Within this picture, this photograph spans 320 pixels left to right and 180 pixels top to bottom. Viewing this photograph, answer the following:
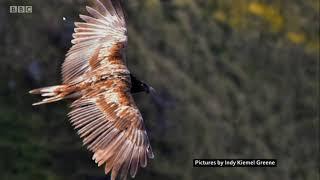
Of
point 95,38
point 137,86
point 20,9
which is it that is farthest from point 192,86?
point 137,86

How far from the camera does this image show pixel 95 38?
577 centimetres

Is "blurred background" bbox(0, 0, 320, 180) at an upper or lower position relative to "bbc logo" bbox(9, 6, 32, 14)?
lower

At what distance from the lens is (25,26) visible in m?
10.3

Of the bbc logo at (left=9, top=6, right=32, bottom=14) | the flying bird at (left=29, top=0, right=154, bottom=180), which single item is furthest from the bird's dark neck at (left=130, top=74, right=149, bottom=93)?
the bbc logo at (left=9, top=6, right=32, bottom=14)

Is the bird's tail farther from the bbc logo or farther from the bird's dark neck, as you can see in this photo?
the bbc logo

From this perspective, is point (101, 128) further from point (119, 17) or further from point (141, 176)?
point (141, 176)

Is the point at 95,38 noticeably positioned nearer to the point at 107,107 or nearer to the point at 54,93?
the point at 54,93

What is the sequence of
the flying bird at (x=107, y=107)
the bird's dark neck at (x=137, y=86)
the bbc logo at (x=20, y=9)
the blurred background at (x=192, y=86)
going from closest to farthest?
the flying bird at (x=107, y=107)
the bird's dark neck at (x=137, y=86)
the bbc logo at (x=20, y=9)
the blurred background at (x=192, y=86)

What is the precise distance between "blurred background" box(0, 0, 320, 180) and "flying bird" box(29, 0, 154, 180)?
151 inches

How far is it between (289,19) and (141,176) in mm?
2794

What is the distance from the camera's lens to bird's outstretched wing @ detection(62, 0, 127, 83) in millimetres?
5551

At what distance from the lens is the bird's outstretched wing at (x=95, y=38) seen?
5.55 metres

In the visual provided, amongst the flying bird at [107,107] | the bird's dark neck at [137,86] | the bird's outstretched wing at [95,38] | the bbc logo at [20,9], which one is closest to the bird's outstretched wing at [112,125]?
the flying bird at [107,107]

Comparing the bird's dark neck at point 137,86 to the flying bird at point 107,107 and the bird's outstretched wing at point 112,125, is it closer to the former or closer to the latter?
the flying bird at point 107,107
